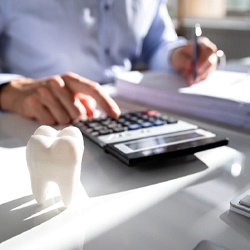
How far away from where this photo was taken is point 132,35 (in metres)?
0.95

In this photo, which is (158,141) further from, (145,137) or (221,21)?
(221,21)

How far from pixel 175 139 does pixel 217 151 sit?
0.05m

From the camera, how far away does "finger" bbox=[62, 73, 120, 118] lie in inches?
20.9

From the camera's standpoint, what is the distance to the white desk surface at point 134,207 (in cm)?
27

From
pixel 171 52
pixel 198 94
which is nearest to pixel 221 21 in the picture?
pixel 171 52

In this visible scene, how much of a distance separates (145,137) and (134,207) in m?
0.13

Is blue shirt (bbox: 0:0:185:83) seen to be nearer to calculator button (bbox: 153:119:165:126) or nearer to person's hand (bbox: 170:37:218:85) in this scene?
person's hand (bbox: 170:37:218:85)

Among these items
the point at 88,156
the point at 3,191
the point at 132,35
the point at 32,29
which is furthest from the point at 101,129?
the point at 132,35

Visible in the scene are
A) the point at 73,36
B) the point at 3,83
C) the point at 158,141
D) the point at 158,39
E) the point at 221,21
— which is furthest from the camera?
the point at 221,21

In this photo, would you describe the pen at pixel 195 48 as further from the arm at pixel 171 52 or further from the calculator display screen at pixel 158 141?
the calculator display screen at pixel 158 141

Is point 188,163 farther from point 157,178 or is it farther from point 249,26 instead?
point 249,26

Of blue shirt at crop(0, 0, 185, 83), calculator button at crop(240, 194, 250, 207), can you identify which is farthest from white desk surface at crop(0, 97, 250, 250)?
blue shirt at crop(0, 0, 185, 83)

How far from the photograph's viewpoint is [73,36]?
0.83 meters

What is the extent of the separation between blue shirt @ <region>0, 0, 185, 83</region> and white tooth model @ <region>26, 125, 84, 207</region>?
0.52m
